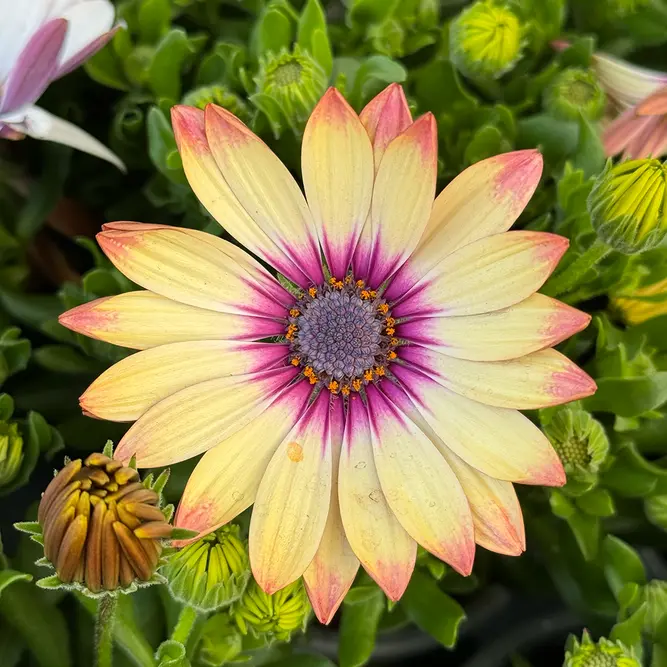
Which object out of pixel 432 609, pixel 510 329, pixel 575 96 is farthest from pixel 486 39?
pixel 432 609

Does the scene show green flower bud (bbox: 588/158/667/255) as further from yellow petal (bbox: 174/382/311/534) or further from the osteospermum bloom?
the osteospermum bloom

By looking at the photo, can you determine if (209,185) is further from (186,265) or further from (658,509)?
(658,509)

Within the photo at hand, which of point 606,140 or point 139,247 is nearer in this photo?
point 139,247

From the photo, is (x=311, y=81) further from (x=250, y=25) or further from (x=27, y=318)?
(x=27, y=318)

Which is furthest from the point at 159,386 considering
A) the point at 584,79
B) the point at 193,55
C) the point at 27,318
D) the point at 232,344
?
the point at 584,79

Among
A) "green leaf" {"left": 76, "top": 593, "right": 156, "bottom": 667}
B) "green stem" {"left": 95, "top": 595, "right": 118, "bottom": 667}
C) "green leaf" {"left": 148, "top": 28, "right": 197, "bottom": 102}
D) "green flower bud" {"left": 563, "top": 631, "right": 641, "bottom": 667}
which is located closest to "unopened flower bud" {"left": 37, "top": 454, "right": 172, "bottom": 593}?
"green stem" {"left": 95, "top": 595, "right": 118, "bottom": 667}

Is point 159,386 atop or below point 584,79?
below

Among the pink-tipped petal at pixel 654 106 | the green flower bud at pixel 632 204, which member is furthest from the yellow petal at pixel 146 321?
the pink-tipped petal at pixel 654 106
